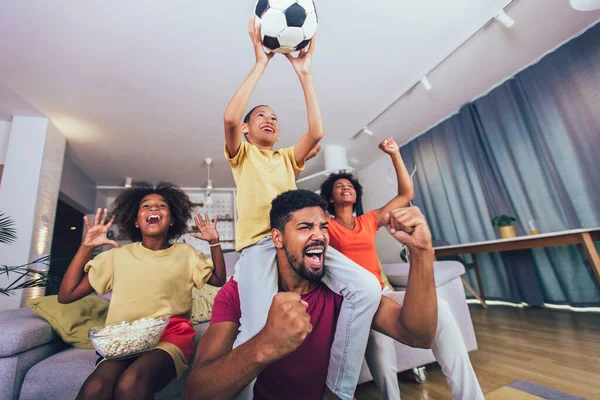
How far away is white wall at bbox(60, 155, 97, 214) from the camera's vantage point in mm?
4258

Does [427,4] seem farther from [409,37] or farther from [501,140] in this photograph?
[501,140]

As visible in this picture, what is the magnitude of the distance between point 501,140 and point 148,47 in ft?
12.7

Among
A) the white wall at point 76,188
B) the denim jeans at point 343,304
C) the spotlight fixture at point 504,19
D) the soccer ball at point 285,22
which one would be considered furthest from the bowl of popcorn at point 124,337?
the white wall at point 76,188

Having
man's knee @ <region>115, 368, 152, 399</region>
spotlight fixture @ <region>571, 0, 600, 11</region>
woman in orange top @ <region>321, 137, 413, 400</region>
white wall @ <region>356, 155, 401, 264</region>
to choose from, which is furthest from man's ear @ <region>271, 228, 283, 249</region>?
white wall @ <region>356, 155, 401, 264</region>

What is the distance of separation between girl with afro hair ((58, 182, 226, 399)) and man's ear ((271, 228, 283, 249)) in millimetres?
517

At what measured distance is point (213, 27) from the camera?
227cm

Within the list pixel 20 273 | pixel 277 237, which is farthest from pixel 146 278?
pixel 20 273

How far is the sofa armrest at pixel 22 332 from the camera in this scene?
48.1 inches

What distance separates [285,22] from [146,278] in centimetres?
131

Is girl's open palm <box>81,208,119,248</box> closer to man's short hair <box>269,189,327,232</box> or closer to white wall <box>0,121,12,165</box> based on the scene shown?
man's short hair <box>269,189,327,232</box>

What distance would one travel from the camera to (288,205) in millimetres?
1055

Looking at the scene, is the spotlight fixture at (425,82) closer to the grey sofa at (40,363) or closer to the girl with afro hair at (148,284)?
the grey sofa at (40,363)

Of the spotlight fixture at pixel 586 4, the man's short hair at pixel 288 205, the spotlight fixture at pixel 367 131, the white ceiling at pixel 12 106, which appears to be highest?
the white ceiling at pixel 12 106

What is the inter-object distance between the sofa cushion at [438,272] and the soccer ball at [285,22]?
1465 mm
